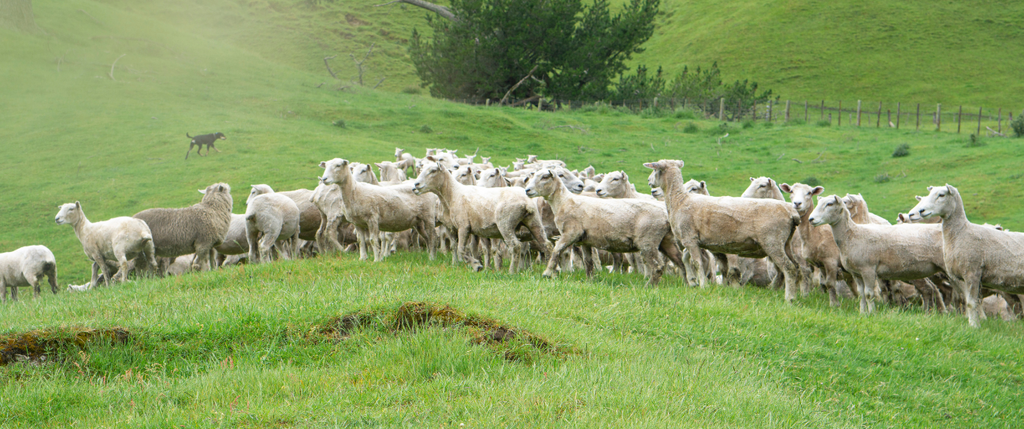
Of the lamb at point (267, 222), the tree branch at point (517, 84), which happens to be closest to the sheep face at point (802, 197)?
the lamb at point (267, 222)

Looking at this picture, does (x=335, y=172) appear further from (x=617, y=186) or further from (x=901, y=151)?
(x=901, y=151)

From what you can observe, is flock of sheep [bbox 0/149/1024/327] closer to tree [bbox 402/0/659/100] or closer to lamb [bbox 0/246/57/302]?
lamb [bbox 0/246/57/302]

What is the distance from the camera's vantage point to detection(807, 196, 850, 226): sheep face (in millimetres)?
9438

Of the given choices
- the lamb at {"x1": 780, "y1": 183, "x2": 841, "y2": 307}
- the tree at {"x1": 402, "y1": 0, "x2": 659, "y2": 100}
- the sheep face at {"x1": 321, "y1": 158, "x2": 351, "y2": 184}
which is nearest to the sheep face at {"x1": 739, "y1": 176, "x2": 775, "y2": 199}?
the lamb at {"x1": 780, "y1": 183, "x2": 841, "y2": 307}

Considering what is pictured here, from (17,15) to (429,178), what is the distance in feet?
137

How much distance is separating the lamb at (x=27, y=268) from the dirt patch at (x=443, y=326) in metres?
9.21

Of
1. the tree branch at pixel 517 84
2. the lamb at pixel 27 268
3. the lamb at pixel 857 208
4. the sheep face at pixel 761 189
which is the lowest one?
the lamb at pixel 27 268

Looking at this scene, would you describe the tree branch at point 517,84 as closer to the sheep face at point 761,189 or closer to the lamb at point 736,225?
the sheep face at point 761,189

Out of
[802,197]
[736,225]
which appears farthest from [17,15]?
[802,197]

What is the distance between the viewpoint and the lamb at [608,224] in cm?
1051

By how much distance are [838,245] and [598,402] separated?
6135mm

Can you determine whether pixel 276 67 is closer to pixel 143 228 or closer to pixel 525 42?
pixel 525 42

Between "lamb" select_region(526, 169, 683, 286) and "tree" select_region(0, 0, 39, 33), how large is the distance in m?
43.4

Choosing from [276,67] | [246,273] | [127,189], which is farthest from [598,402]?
[276,67]
